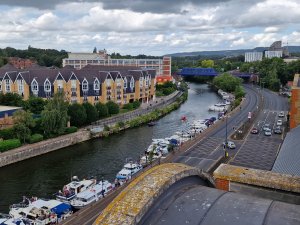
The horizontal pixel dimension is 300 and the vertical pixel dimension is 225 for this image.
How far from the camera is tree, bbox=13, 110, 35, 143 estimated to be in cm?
3257

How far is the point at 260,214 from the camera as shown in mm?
4320

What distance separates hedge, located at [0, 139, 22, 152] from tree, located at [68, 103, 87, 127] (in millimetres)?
8795

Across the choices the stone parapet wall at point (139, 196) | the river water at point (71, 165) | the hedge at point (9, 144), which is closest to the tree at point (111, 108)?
the river water at point (71, 165)

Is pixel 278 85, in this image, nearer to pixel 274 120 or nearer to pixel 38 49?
pixel 274 120

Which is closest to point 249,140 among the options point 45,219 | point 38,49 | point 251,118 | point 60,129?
point 251,118

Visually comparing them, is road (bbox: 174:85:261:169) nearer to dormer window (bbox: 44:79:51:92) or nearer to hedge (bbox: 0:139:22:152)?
hedge (bbox: 0:139:22:152)

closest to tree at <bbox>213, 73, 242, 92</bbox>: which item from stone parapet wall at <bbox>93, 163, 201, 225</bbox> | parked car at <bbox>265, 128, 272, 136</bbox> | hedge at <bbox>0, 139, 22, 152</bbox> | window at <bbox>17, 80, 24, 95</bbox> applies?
parked car at <bbox>265, 128, 272, 136</bbox>

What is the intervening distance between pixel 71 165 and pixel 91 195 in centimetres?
849

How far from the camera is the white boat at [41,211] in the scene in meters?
19.2

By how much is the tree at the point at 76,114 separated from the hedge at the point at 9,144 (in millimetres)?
8795

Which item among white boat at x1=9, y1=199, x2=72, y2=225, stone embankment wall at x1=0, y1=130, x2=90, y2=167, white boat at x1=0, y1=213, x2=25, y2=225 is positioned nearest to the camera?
white boat at x1=0, y1=213, x2=25, y2=225

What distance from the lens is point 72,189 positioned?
22781 millimetres

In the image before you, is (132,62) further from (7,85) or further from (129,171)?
(129,171)

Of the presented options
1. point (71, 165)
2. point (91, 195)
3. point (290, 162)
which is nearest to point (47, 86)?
point (71, 165)
